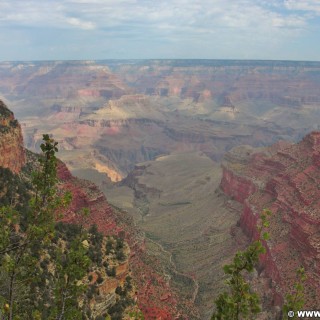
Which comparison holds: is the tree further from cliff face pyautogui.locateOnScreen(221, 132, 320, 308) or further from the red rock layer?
cliff face pyautogui.locateOnScreen(221, 132, 320, 308)

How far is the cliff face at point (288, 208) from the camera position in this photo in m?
41.0

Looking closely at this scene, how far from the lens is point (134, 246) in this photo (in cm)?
4509

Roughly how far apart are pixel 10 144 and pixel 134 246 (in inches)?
642

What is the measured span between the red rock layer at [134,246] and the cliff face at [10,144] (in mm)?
5030

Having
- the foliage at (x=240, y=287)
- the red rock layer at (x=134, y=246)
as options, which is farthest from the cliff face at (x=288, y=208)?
the foliage at (x=240, y=287)

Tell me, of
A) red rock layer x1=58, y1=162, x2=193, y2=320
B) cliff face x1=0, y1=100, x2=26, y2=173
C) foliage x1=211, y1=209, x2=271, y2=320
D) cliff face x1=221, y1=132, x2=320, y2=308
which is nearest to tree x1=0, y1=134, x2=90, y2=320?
foliage x1=211, y1=209, x2=271, y2=320

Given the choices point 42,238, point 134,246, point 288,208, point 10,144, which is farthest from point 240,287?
point 288,208

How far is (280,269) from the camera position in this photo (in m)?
43.1

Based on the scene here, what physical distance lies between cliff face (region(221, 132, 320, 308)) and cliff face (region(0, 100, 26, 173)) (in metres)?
26.9

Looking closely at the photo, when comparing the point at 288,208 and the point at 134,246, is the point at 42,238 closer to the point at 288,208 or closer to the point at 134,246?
the point at 134,246

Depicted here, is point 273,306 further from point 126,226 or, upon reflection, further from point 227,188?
point 227,188

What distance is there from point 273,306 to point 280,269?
13.5ft

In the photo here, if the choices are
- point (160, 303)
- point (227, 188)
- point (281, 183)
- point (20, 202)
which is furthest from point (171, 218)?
point (20, 202)

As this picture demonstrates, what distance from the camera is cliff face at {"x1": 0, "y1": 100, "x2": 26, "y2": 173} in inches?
1457
